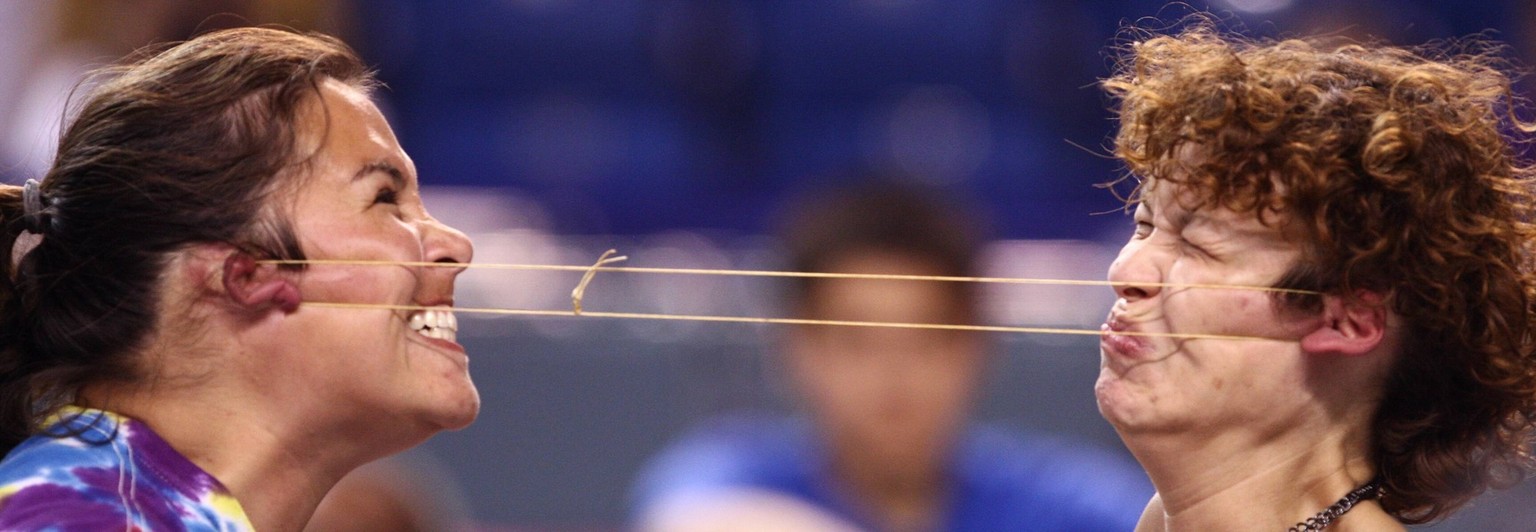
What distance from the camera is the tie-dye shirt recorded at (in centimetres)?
132

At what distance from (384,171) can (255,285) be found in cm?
18

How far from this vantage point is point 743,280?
3381 millimetres

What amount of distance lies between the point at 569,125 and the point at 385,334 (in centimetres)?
267

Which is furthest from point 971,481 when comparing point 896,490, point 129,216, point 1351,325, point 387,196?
point 129,216

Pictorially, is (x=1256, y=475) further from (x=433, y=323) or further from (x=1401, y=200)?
(x=433, y=323)

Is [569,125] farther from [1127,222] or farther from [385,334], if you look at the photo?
[385,334]

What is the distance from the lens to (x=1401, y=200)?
1.38 m

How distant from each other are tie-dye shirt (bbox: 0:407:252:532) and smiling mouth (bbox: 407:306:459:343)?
0.25 meters

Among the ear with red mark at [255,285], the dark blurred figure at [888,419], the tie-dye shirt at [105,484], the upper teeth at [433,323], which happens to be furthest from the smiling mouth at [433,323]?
the dark blurred figure at [888,419]

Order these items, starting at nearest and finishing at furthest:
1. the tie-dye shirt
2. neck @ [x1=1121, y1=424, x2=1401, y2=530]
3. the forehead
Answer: the tie-dye shirt
neck @ [x1=1121, y1=424, x2=1401, y2=530]
the forehead

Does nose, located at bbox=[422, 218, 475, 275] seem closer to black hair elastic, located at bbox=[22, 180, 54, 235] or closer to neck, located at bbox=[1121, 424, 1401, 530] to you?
black hair elastic, located at bbox=[22, 180, 54, 235]

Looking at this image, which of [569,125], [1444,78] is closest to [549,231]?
[569,125]

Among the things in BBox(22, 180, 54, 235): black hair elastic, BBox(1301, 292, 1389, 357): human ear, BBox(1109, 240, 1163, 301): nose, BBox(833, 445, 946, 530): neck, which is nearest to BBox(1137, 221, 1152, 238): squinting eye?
BBox(1109, 240, 1163, 301): nose

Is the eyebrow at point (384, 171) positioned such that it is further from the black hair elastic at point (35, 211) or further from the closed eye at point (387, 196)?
the black hair elastic at point (35, 211)
